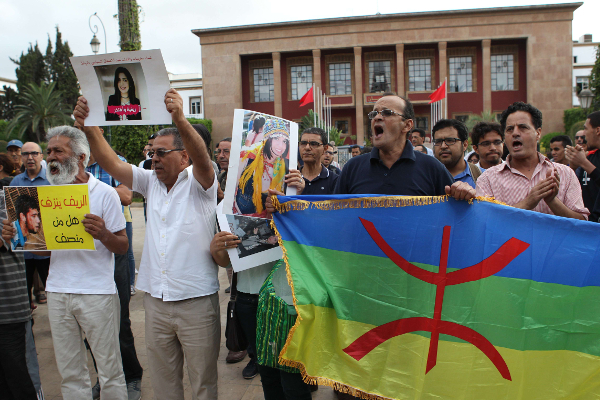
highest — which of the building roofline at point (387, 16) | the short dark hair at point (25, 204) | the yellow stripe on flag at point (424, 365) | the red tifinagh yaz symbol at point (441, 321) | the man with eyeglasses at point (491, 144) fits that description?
the building roofline at point (387, 16)

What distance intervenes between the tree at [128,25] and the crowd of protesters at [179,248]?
360 inches

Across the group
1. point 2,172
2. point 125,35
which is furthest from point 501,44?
point 2,172

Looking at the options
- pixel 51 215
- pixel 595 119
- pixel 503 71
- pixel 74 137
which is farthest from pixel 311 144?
pixel 503 71

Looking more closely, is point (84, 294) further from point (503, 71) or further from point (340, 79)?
point (503, 71)

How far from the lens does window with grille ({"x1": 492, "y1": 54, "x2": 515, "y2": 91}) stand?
34.3 metres

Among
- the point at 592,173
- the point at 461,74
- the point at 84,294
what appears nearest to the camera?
the point at 84,294

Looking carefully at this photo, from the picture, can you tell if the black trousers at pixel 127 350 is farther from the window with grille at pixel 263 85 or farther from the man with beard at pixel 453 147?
the window with grille at pixel 263 85

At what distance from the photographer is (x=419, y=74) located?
35031 mm

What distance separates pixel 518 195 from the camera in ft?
9.51

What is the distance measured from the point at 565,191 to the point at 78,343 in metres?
3.32

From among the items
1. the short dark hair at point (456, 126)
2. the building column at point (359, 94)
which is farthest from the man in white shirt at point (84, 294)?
the building column at point (359, 94)

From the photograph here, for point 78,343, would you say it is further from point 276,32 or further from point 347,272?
point 276,32

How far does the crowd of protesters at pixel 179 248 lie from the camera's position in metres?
2.71

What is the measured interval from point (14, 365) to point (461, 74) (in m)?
36.3
